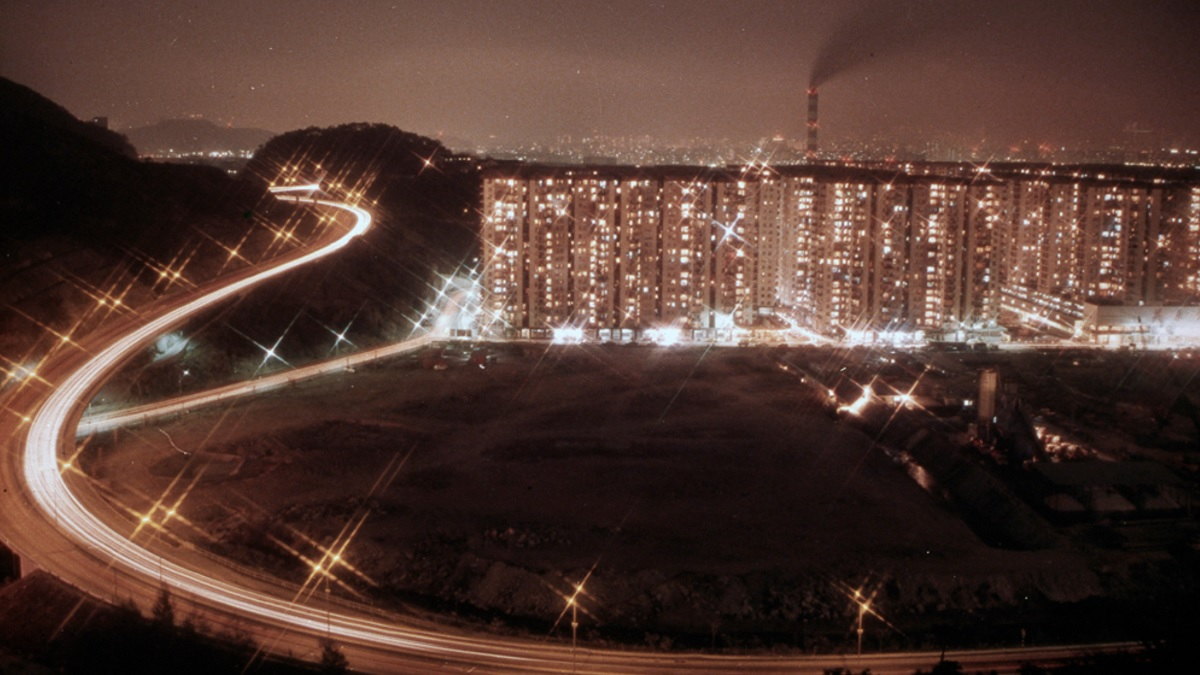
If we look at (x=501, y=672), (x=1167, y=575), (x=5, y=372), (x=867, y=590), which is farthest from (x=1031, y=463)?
(x=5, y=372)

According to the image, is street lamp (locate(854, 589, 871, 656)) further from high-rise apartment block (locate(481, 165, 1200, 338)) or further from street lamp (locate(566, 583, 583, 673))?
high-rise apartment block (locate(481, 165, 1200, 338))

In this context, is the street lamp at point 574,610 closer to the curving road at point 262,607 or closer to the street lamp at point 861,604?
the curving road at point 262,607

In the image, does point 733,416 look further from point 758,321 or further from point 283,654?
point 283,654

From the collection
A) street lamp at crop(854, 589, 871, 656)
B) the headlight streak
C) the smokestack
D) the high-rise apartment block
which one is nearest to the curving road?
the headlight streak

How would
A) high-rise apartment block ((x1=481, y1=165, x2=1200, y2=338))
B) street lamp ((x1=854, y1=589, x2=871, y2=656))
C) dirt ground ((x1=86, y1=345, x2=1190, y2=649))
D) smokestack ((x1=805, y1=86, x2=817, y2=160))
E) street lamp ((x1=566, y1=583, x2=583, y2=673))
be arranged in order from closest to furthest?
street lamp ((x1=566, y1=583, x2=583, y2=673)), street lamp ((x1=854, y1=589, x2=871, y2=656)), dirt ground ((x1=86, y1=345, x2=1190, y2=649)), high-rise apartment block ((x1=481, y1=165, x2=1200, y2=338)), smokestack ((x1=805, y1=86, x2=817, y2=160))

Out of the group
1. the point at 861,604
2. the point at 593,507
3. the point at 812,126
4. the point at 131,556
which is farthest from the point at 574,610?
the point at 812,126
